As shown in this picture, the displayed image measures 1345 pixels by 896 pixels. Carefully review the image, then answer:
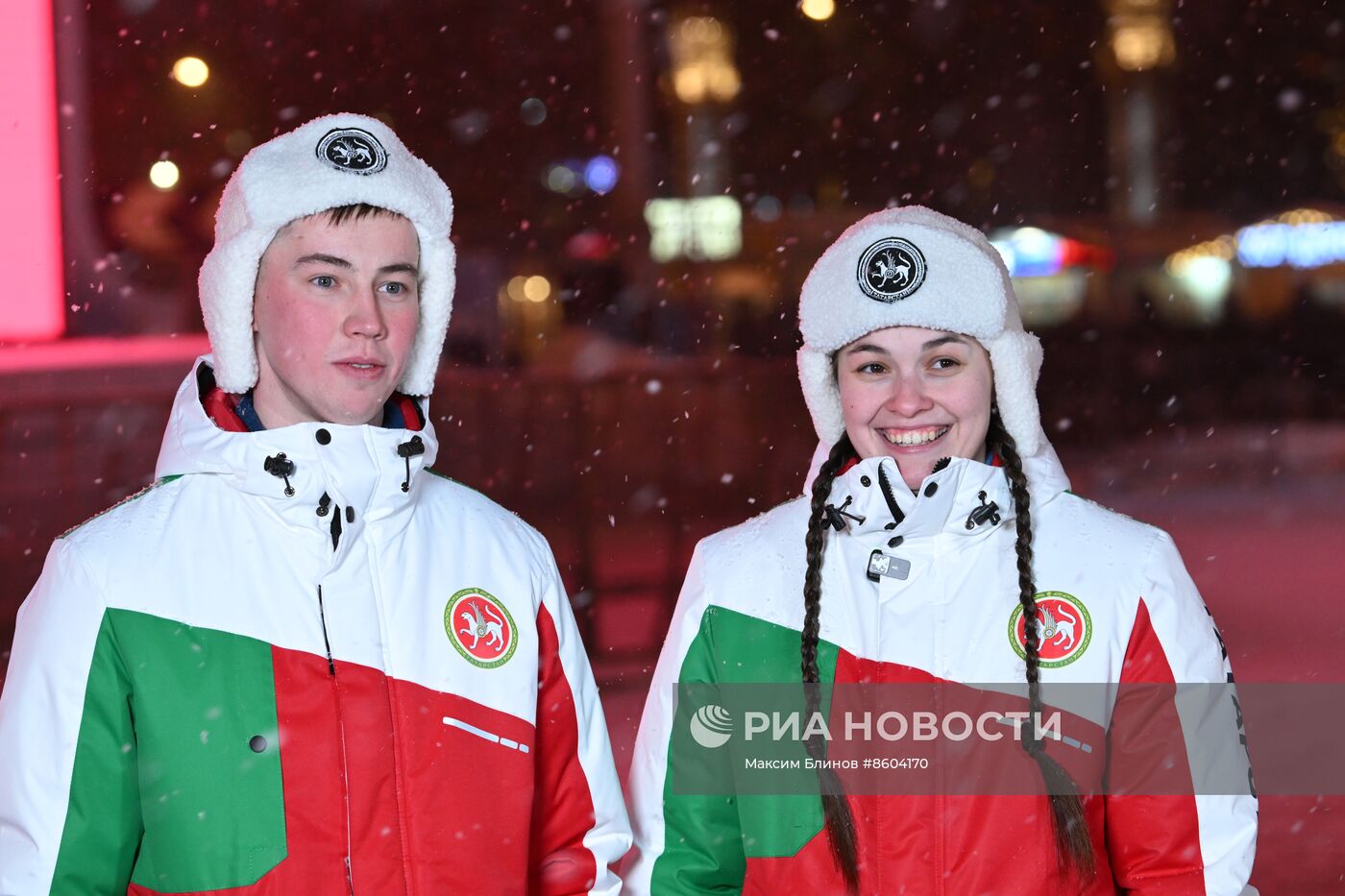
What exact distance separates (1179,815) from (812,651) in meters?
0.50

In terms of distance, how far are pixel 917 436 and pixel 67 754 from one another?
1.12 metres

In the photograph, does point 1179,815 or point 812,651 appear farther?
point 812,651

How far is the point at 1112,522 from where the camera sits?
1964 mm

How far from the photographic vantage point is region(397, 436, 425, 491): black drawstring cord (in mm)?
1838

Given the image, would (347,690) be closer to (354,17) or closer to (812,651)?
(812,651)

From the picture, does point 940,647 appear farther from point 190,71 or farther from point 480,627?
point 190,71

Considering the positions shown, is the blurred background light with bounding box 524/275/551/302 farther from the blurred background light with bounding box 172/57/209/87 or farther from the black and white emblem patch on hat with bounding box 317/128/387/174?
the black and white emblem patch on hat with bounding box 317/128/387/174

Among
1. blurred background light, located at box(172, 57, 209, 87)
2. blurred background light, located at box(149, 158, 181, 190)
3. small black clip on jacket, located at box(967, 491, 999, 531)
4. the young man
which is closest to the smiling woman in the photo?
small black clip on jacket, located at box(967, 491, 999, 531)

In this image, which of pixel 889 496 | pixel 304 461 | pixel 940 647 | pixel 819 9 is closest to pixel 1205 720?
pixel 940 647

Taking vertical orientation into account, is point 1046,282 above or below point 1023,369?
above

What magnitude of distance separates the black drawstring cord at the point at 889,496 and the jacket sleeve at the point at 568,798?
458mm

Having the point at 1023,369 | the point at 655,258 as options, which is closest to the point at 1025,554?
the point at 1023,369

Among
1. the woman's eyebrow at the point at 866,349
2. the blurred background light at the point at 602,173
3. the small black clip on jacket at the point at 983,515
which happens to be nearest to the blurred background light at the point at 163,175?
the blurred background light at the point at 602,173

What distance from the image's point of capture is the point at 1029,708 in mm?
1907
